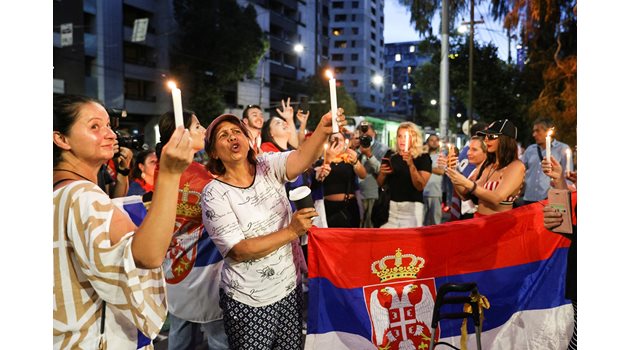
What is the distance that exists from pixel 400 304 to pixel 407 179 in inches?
125

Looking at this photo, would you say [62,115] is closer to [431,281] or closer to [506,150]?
[431,281]

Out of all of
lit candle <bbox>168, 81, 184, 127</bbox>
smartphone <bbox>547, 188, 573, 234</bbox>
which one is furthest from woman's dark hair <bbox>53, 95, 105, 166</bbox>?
smartphone <bbox>547, 188, 573, 234</bbox>

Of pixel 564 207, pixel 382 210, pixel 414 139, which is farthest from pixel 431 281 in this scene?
pixel 414 139

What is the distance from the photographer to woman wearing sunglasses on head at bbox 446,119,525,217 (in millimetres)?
4207

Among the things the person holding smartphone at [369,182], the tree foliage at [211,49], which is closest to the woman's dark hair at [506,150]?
the person holding smartphone at [369,182]

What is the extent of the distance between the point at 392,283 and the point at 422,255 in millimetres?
288

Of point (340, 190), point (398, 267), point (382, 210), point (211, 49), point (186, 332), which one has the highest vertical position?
point (211, 49)

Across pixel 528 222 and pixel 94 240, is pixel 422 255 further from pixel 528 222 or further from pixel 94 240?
pixel 94 240

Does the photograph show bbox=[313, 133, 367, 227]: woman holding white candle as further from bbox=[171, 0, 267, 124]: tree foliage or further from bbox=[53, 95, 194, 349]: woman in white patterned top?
bbox=[171, 0, 267, 124]: tree foliage

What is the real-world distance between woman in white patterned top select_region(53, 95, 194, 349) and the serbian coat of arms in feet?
6.43

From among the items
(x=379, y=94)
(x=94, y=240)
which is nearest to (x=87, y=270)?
→ (x=94, y=240)

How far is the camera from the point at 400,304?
360cm

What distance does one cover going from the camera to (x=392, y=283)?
3.62m

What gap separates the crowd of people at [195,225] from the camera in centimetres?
172
